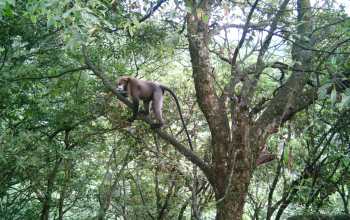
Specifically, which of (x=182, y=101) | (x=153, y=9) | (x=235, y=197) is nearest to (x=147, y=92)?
(x=182, y=101)

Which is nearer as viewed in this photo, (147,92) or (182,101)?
(147,92)

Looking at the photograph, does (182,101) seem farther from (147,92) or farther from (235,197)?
(235,197)

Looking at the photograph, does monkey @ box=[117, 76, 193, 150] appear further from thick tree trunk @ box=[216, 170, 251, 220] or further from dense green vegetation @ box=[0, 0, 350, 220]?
thick tree trunk @ box=[216, 170, 251, 220]

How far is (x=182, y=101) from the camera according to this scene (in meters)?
8.58

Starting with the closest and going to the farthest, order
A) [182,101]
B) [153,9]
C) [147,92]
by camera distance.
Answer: [153,9] → [147,92] → [182,101]

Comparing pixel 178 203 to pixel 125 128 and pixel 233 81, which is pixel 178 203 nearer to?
pixel 125 128

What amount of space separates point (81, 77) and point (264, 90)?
2998mm

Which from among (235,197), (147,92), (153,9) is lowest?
(235,197)

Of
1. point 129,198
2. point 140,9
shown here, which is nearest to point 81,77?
point 140,9

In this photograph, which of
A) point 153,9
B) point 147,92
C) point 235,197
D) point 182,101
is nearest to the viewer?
point 235,197

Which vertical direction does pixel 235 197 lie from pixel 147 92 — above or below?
below

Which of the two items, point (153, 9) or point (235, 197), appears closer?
point (235, 197)

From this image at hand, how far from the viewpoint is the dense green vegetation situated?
4.80 meters

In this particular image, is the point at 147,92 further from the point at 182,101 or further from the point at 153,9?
the point at 153,9
